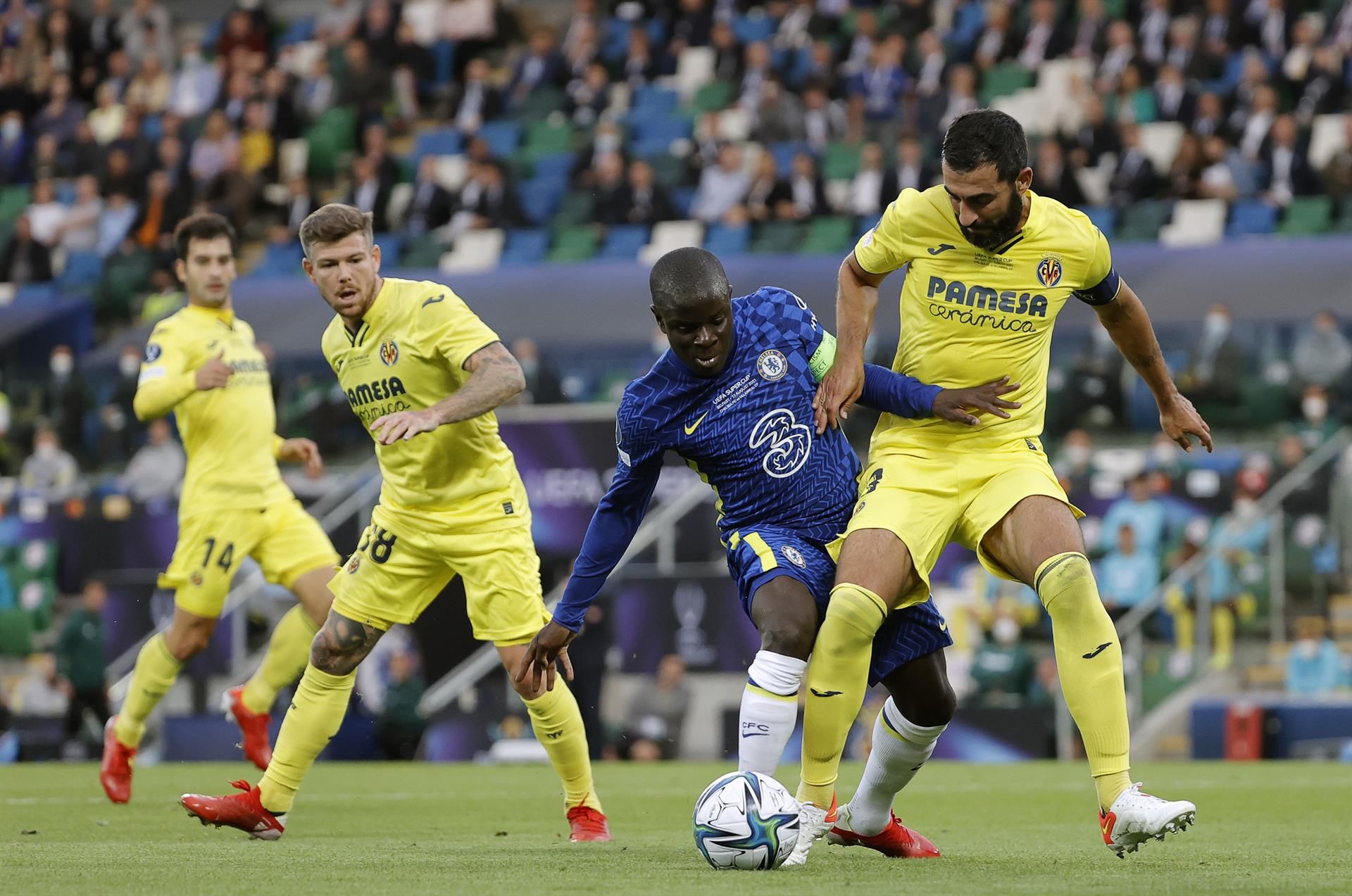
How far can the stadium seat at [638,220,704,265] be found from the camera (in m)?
20.2

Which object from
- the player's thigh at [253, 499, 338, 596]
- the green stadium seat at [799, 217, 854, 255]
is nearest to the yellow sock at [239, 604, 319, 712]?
the player's thigh at [253, 499, 338, 596]

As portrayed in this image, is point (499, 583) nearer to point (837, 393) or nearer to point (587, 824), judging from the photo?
point (587, 824)

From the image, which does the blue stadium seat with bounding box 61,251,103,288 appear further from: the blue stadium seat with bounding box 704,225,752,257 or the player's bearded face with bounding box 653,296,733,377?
the player's bearded face with bounding box 653,296,733,377

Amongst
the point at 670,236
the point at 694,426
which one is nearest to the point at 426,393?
the point at 694,426

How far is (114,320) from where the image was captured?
2206 centimetres

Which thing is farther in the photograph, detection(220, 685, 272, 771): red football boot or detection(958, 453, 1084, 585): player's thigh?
detection(220, 685, 272, 771): red football boot

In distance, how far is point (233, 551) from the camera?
31.9 feet

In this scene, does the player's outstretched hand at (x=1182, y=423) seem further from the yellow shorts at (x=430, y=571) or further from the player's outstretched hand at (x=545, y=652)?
the yellow shorts at (x=430, y=571)

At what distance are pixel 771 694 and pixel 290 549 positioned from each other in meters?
4.83

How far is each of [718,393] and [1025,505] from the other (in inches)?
40.5

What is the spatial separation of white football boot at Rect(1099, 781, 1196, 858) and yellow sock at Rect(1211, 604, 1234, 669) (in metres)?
9.38

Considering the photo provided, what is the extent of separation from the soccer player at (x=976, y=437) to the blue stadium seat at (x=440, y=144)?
18115 mm

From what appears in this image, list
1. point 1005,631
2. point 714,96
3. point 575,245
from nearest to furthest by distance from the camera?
point 1005,631 → point 575,245 → point 714,96

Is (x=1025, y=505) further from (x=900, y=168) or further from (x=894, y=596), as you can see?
(x=900, y=168)
